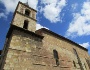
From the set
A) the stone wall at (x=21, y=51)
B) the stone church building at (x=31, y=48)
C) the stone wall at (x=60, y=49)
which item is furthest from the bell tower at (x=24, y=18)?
the stone wall at (x=60, y=49)

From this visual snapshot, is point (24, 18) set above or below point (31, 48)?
above

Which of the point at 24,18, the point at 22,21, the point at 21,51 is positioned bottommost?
the point at 21,51

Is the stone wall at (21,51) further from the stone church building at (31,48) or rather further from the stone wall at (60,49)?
the stone wall at (60,49)

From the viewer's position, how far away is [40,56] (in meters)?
10.2

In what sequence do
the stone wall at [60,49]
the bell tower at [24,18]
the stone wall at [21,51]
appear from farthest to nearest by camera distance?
the bell tower at [24,18] → the stone wall at [60,49] → the stone wall at [21,51]

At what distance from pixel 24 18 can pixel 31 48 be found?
4.33m

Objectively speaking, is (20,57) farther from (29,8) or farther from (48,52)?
(29,8)

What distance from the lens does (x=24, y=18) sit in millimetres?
12648

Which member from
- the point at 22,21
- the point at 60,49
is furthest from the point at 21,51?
the point at 60,49

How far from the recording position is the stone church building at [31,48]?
8633 mm

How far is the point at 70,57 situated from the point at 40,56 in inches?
206

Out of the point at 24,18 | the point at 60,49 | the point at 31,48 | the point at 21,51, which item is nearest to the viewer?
the point at 21,51

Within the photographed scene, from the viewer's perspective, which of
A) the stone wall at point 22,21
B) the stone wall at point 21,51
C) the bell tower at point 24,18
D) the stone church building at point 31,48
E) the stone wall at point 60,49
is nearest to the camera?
the stone wall at point 21,51

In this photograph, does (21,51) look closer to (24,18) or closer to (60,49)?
(24,18)
